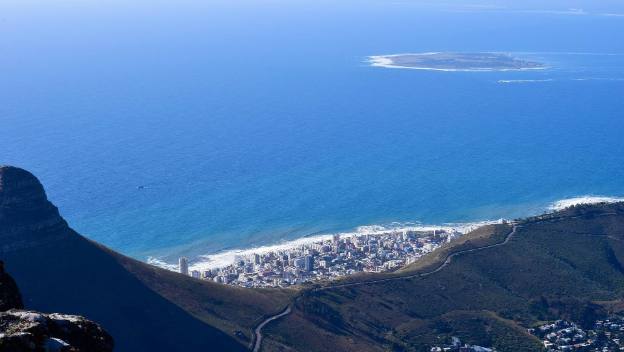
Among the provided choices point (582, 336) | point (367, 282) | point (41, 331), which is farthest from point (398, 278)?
point (41, 331)

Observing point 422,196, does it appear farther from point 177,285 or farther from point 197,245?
point 177,285

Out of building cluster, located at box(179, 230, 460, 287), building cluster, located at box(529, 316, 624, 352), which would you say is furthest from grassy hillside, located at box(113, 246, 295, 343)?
building cluster, located at box(529, 316, 624, 352)

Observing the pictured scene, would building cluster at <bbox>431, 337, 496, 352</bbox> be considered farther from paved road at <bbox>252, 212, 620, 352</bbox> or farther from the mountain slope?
the mountain slope

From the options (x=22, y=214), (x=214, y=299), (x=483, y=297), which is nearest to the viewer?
(x=22, y=214)

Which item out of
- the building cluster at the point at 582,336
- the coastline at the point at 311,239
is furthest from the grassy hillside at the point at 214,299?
the coastline at the point at 311,239

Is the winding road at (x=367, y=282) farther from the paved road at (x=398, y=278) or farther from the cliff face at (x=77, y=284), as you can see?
the cliff face at (x=77, y=284)

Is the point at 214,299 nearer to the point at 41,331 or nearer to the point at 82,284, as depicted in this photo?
the point at 82,284

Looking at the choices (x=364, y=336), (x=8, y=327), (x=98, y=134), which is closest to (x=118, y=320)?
(x=364, y=336)
